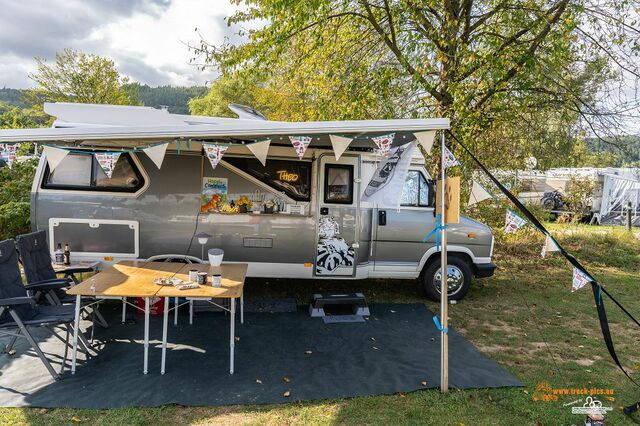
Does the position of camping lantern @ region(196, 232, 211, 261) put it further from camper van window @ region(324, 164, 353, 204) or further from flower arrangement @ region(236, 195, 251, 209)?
camper van window @ region(324, 164, 353, 204)

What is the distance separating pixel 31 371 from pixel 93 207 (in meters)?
2.24

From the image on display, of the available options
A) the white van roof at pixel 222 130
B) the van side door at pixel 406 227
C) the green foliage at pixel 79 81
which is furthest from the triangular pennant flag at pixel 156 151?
the green foliage at pixel 79 81

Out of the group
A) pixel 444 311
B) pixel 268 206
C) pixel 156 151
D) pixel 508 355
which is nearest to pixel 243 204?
pixel 268 206

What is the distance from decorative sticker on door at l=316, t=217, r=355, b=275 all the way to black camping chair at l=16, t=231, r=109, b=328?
10.00 ft

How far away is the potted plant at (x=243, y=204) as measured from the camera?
579cm


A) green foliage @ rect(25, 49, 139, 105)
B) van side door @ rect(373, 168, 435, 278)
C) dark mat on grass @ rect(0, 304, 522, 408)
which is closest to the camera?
dark mat on grass @ rect(0, 304, 522, 408)

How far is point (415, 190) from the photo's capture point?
6.26 m

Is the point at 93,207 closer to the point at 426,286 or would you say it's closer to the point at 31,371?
the point at 31,371

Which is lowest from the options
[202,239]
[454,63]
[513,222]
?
[202,239]

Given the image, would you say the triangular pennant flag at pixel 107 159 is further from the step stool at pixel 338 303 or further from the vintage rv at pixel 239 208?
the step stool at pixel 338 303

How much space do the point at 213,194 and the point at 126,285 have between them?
6.46ft

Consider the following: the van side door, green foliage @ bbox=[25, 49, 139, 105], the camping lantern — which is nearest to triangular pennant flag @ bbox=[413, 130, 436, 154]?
the van side door

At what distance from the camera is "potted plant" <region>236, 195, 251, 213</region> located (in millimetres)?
5785

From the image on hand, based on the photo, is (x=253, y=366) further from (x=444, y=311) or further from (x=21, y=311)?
(x=21, y=311)
